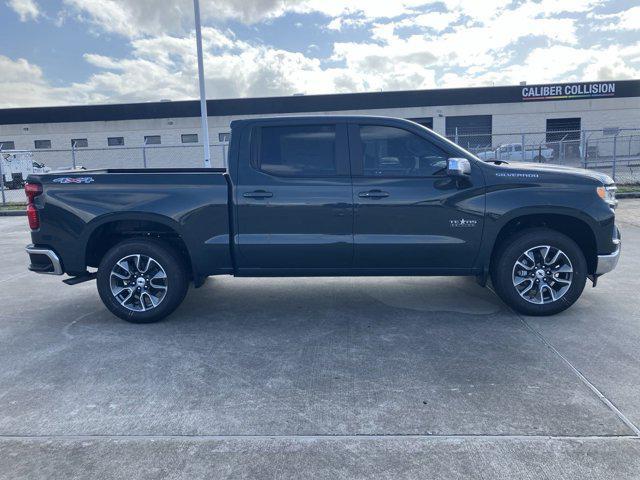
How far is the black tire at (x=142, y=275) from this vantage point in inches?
205

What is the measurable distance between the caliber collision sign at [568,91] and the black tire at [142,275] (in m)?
34.8

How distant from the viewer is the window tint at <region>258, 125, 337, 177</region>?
203 inches

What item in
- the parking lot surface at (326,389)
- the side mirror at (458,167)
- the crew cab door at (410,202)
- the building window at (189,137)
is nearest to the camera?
the parking lot surface at (326,389)

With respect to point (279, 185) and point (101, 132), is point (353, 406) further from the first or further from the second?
point (101, 132)

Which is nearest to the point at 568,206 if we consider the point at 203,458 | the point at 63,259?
the point at 203,458

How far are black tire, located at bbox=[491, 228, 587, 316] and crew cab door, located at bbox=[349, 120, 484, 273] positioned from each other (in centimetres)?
34

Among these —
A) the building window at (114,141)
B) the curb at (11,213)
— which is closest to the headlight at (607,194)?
the curb at (11,213)

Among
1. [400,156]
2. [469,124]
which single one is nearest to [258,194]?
[400,156]

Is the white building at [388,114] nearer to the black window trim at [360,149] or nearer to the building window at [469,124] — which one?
the building window at [469,124]

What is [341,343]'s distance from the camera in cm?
464

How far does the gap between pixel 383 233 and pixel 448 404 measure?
2007 mm

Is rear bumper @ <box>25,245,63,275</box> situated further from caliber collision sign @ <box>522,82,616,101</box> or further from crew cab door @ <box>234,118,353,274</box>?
caliber collision sign @ <box>522,82,616,101</box>

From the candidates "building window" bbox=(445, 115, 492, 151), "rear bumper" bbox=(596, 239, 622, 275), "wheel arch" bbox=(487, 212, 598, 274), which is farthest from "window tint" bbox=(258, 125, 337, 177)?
"building window" bbox=(445, 115, 492, 151)

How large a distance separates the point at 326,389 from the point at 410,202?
213 centimetres
